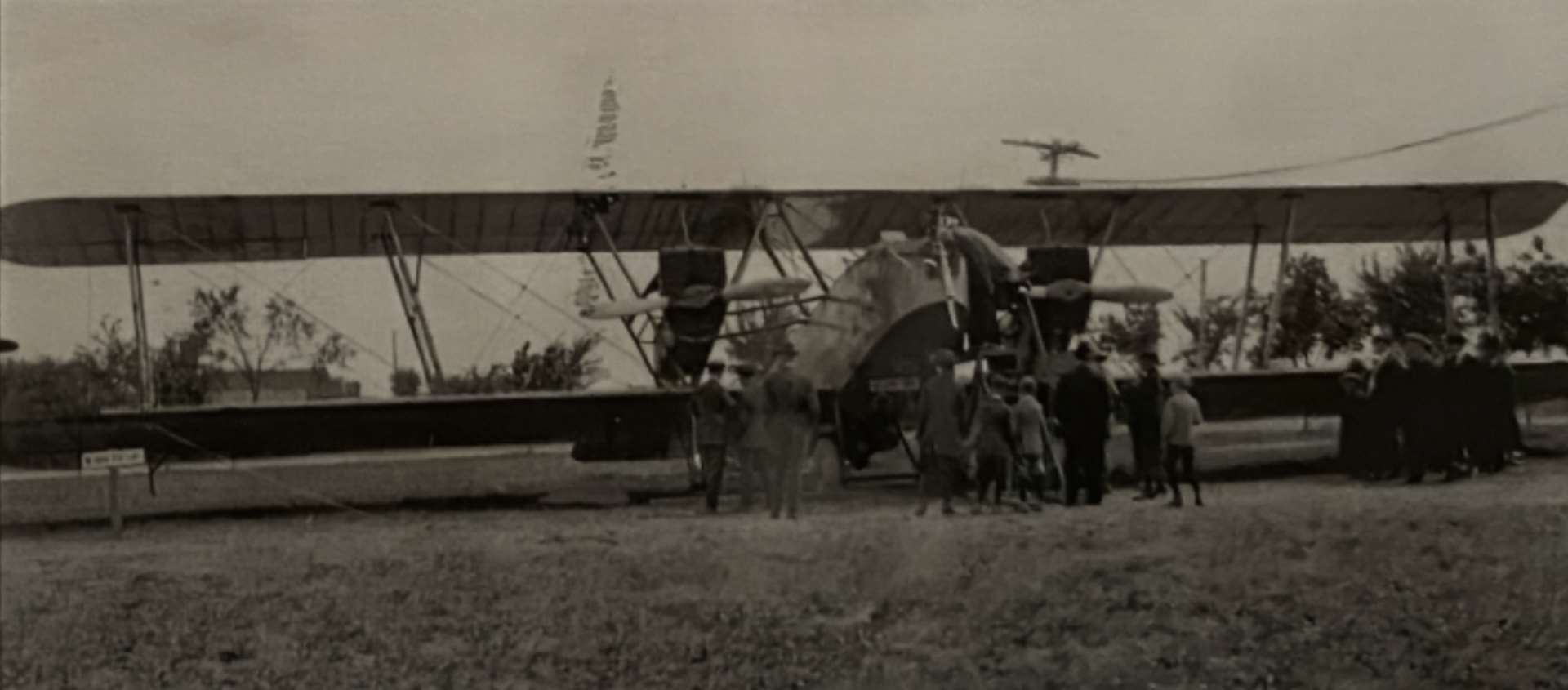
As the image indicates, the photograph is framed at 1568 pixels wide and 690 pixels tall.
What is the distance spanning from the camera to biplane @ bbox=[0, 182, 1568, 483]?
149 inches

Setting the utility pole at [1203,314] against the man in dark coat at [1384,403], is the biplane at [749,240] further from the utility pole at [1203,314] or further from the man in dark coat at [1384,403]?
the man in dark coat at [1384,403]

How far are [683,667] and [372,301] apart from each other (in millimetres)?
1346

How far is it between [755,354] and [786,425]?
0.99ft

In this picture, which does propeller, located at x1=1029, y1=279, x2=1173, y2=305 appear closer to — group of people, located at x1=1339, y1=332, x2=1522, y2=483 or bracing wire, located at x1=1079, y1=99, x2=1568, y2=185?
bracing wire, located at x1=1079, y1=99, x2=1568, y2=185

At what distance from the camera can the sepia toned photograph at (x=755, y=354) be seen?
3262 mm

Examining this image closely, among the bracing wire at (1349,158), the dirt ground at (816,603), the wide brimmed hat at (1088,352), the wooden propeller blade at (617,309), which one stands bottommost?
the dirt ground at (816,603)

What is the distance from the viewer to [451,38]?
340cm

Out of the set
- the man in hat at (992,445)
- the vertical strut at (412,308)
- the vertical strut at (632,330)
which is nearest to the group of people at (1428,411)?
the man in hat at (992,445)

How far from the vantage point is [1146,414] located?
12.6ft

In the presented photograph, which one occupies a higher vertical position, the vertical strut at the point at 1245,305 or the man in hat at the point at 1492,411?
the vertical strut at the point at 1245,305

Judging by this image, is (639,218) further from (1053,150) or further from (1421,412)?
(1421,412)

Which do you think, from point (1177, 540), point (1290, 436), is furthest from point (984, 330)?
point (1177, 540)

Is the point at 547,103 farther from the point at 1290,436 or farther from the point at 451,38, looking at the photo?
the point at 1290,436

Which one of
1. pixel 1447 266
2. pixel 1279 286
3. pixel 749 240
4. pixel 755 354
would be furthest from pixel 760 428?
pixel 1447 266
